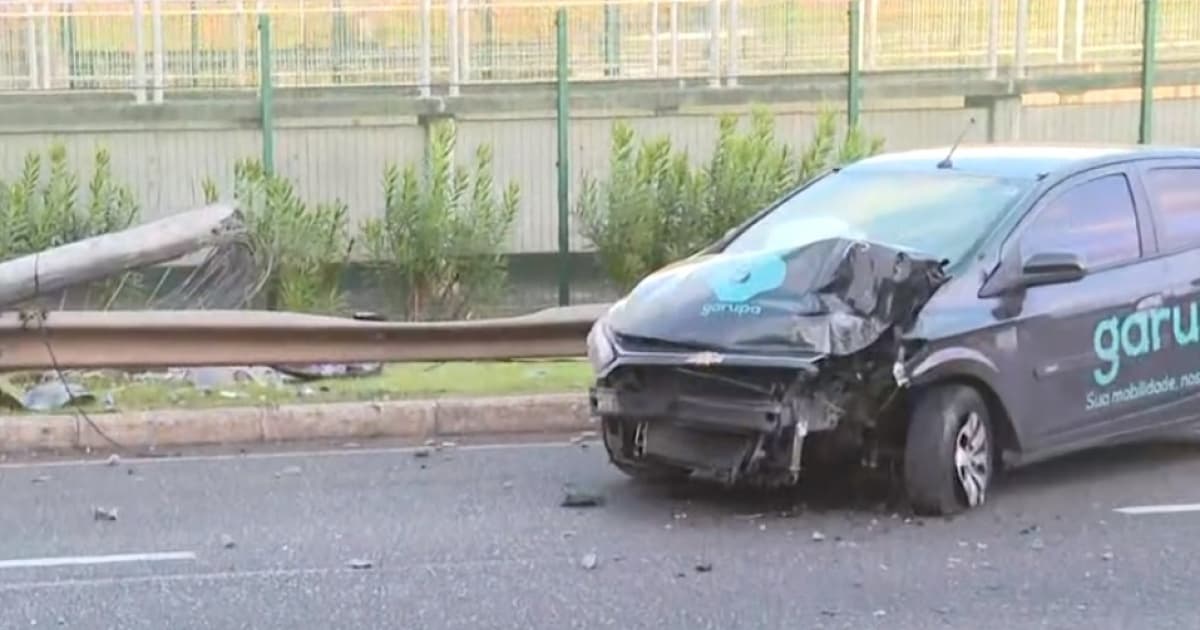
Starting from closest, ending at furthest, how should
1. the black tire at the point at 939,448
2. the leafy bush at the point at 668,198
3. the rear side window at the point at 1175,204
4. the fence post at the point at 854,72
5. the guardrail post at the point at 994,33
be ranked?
the black tire at the point at 939,448
the rear side window at the point at 1175,204
the leafy bush at the point at 668,198
the fence post at the point at 854,72
the guardrail post at the point at 994,33

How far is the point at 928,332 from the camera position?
724 cm

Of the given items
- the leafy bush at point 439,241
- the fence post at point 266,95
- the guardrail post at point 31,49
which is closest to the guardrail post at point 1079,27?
the leafy bush at point 439,241

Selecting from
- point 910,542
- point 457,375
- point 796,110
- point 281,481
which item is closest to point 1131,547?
point 910,542

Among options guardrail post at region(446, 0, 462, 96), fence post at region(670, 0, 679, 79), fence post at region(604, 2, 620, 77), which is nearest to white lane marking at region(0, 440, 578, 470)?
guardrail post at region(446, 0, 462, 96)

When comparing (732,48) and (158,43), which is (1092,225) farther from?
(158,43)

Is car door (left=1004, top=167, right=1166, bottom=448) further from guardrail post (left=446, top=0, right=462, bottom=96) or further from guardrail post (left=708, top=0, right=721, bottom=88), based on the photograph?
guardrail post (left=446, top=0, right=462, bottom=96)

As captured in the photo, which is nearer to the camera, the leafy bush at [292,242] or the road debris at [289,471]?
the road debris at [289,471]

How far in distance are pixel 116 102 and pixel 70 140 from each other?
643 mm

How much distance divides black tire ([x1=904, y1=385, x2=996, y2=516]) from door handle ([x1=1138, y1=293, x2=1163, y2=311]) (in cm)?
113

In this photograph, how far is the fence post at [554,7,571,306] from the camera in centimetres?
1366

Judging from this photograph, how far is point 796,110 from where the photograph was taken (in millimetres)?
14992

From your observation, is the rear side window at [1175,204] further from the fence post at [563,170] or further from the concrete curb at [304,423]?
the fence post at [563,170]

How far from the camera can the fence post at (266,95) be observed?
1355cm

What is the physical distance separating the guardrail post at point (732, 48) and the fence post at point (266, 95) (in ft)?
13.9
